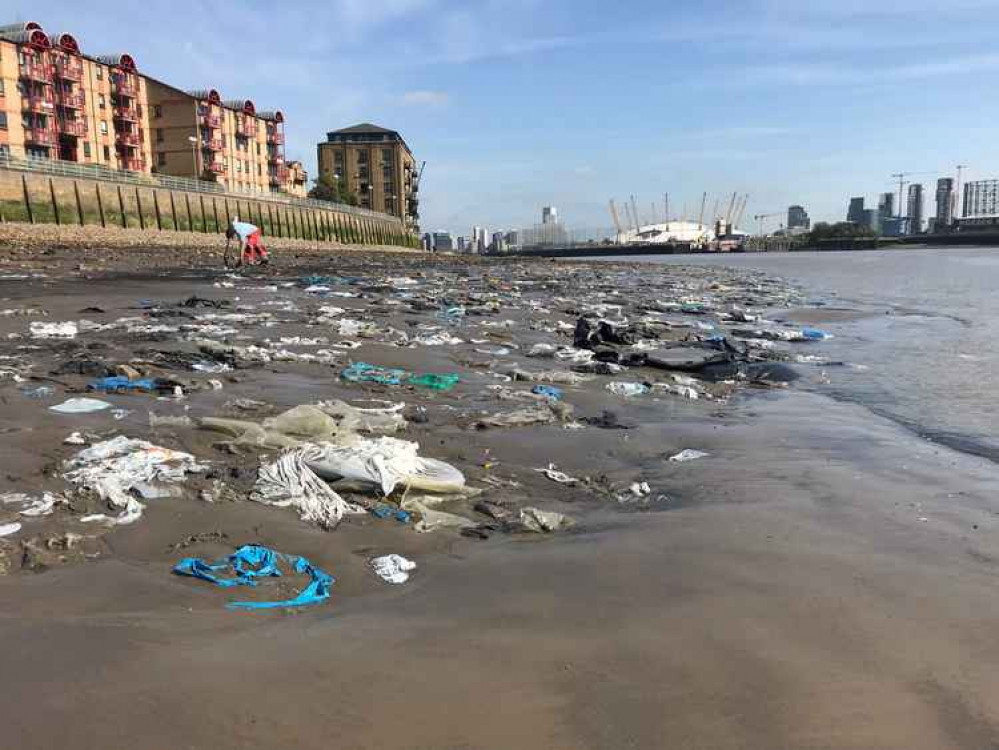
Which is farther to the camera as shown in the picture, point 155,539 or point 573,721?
point 155,539

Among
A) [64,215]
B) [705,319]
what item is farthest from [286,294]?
[64,215]

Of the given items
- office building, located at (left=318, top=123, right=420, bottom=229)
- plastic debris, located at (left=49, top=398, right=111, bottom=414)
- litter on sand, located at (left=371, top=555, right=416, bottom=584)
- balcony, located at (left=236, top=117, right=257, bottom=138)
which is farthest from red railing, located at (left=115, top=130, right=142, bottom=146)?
litter on sand, located at (left=371, top=555, right=416, bottom=584)

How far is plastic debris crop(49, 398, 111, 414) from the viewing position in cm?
441

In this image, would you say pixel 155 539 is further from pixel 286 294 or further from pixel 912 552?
pixel 286 294

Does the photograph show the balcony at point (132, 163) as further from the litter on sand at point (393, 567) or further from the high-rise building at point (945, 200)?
the high-rise building at point (945, 200)

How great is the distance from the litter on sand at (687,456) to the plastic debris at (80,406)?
11.9ft

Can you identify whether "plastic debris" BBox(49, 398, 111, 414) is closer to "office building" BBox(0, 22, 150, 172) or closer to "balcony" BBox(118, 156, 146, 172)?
A: "office building" BBox(0, 22, 150, 172)

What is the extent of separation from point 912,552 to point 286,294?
1117 centimetres

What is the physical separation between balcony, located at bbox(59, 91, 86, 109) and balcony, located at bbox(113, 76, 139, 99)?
4591 mm

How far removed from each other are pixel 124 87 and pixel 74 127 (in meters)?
7.83

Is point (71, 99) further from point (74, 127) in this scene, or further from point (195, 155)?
point (195, 155)

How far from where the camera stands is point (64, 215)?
91.3ft

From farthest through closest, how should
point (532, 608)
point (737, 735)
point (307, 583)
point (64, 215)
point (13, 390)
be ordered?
point (64, 215)
point (13, 390)
point (307, 583)
point (532, 608)
point (737, 735)

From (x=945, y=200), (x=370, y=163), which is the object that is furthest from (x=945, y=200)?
(x=370, y=163)
